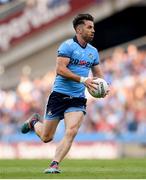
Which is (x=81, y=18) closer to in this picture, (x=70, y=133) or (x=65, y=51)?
(x=65, y=51)

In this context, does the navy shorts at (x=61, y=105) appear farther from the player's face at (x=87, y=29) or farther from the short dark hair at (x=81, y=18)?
the short dark hair at (x=81, y=18)

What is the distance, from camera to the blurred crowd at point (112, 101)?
2117cm

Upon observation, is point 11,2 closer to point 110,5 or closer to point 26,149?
point 110,5

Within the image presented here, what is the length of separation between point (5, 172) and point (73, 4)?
18705 millimetres

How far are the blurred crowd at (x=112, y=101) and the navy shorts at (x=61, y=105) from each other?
7.77 meters

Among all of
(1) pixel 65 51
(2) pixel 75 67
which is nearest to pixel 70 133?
(2) pixel 75 67

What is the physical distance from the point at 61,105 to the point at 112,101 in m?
10.7

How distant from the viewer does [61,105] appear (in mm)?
11398

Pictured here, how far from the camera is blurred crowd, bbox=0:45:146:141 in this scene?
69.5ft

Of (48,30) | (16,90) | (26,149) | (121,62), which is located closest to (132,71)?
(121,62)

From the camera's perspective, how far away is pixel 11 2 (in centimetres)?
3131

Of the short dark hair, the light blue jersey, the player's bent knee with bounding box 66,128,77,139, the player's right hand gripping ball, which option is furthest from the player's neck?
the player's bent knee with bounding box 66,128,77,139

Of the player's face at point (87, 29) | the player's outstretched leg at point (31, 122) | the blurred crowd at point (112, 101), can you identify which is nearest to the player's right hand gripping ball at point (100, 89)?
the player's face at point (87, 29)

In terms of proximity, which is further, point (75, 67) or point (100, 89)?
point (75, 67)
